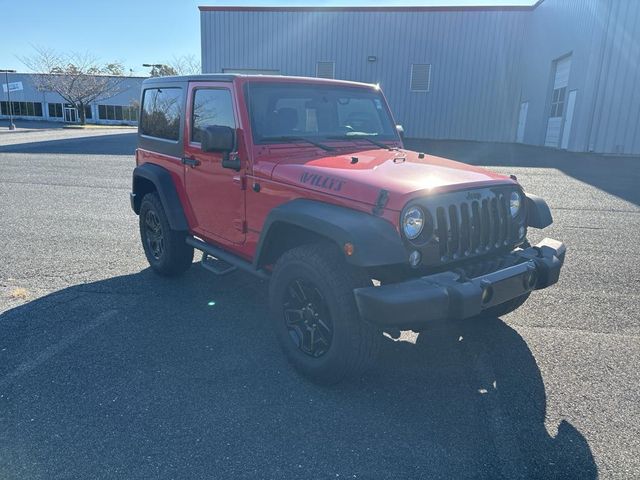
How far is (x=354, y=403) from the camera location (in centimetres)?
298

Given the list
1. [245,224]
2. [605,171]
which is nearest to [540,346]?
[245,224]

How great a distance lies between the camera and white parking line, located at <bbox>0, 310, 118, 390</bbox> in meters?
3.20

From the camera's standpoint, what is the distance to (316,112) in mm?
4105

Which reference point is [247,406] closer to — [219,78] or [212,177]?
[212,177]

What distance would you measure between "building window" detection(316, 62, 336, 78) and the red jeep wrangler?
21287 millimetres

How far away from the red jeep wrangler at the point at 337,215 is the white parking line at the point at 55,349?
105 cm

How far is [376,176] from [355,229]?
1.71 ft

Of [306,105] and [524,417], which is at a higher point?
[306,105]

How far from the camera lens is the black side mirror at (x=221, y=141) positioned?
Result: 348 cm

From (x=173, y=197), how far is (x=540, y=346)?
3.52 m

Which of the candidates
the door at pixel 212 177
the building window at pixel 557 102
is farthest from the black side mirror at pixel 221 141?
the building window at pixel 557 102

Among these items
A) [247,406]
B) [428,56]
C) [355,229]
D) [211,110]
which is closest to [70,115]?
[428,56]

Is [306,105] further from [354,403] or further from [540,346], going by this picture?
[540,346]

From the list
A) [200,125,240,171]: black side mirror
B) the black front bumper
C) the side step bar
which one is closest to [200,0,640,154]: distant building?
the side step bar
